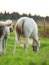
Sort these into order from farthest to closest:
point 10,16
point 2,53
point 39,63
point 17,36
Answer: point 10,16 < point 17,36 < point 2,53 < point 39,63

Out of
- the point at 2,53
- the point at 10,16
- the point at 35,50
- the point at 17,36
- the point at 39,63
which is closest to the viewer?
the point at 39,63

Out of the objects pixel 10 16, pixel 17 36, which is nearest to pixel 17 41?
pixel 17 36

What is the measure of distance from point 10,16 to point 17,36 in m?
33.9

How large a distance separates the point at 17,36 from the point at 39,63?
4.26m

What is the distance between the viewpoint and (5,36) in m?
15.1

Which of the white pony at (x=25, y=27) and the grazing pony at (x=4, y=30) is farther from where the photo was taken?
the white pony at (x=25, y=27)

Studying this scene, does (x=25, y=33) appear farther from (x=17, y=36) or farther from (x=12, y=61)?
(x=12, y=61)

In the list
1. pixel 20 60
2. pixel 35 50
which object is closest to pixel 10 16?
pixel 35 50

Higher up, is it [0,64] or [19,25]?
[19,25]

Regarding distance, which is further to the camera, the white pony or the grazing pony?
the white pony

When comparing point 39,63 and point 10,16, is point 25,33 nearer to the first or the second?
point 39,63

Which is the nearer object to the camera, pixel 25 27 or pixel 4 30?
pixel 4 30

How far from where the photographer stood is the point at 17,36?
15.7 meters

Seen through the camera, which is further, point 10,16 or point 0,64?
point 10,16
